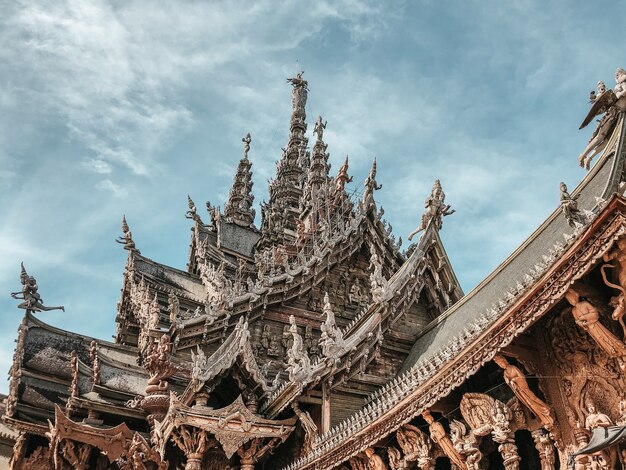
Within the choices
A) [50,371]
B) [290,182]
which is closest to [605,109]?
[50,371]

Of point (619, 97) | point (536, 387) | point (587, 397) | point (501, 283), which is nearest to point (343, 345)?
point (501, 283)

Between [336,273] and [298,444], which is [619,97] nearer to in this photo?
[298,444]

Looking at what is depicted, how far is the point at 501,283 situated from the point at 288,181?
21190 millimetres

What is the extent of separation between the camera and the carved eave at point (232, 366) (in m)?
10.6

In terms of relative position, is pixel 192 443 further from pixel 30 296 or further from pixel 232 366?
pixel 30 296

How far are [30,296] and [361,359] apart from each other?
415 inches

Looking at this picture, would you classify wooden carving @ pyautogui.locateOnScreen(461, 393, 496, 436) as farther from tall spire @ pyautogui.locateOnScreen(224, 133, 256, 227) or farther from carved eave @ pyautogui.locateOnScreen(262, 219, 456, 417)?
tall spire @ pyautogui.locateOnScreen(224, 133, 256, 227)

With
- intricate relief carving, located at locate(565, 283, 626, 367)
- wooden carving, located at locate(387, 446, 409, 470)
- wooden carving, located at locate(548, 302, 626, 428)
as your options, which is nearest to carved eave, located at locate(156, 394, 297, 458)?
wooden carving, located at locate(387, 446, 409, 470)

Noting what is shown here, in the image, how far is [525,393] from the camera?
6.48m

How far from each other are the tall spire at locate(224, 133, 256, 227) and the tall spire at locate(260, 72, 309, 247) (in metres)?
1.05

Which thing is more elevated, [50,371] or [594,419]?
[50,371]

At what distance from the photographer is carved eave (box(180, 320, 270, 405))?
34.8 feet

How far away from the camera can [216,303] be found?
14.8 metres

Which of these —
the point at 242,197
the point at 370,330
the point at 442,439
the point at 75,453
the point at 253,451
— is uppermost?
the point at 242,197
